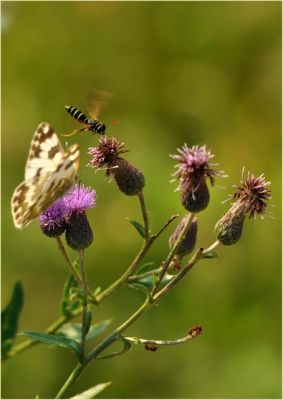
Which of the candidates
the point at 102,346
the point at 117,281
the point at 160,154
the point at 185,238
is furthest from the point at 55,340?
the point at 160,154

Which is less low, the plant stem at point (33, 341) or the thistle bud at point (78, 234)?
the thistle bud at point (78, 234)

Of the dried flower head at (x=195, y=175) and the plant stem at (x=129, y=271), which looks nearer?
the dried flower head at (x=195, y=175)

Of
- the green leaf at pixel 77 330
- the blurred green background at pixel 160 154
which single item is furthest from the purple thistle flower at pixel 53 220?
the blurred green background at pixel 160 154

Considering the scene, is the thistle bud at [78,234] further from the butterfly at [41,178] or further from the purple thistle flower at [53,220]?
the butterfly at [41,178]

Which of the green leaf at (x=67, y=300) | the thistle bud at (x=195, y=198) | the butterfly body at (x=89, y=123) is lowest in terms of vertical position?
the green leaf at (x=67, y=300)

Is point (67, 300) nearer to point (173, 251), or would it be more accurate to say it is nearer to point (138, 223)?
point (138, 223)

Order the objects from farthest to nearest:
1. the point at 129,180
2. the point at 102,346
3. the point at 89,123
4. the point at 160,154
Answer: the point at 160,154 → the point at 89,123 → the point at 129,180 → the point at 102,346

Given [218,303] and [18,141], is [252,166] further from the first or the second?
[18,141]
